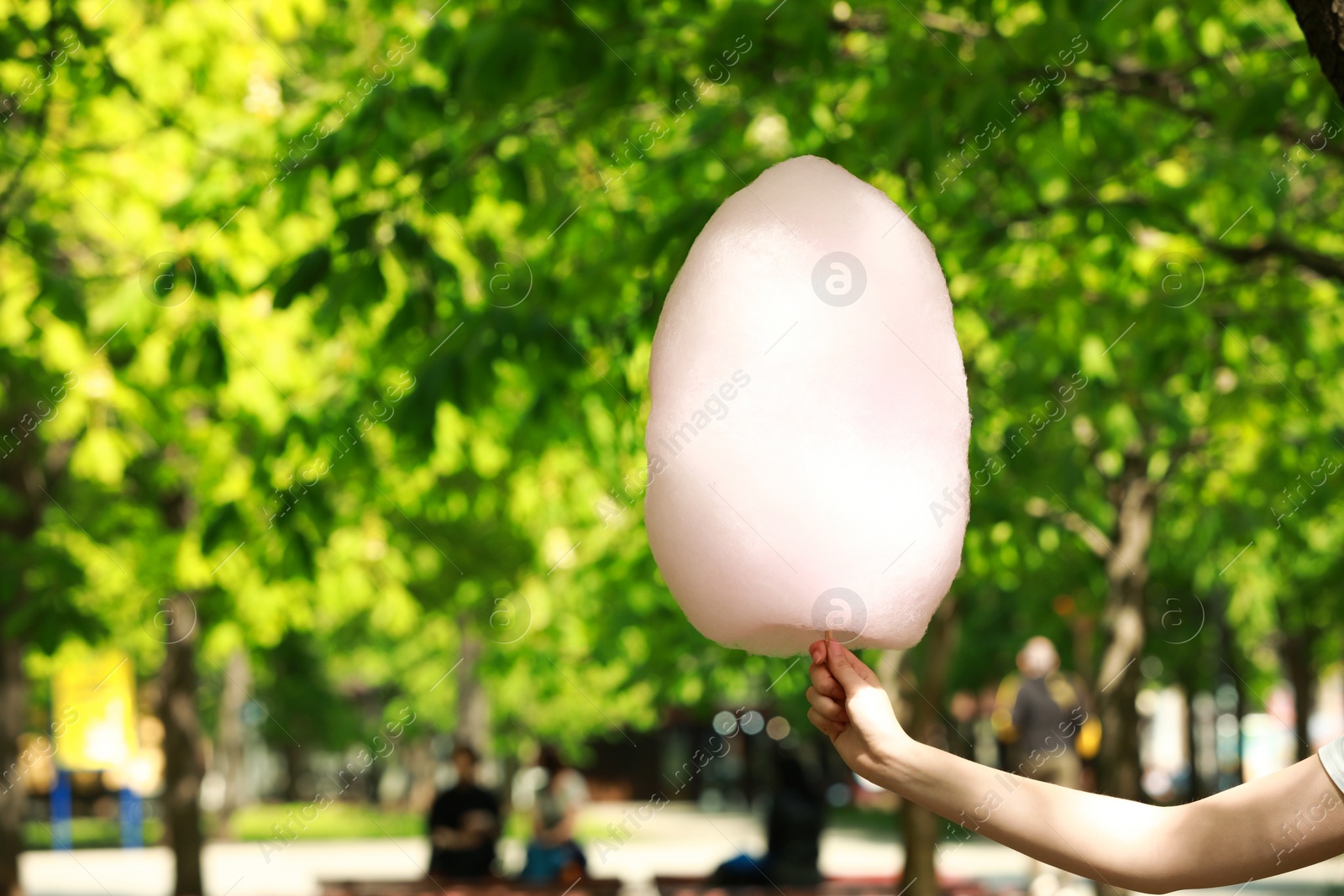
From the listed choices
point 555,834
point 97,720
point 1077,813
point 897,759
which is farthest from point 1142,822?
point 97,720

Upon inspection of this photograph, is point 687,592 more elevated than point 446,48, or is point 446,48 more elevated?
point 687,592

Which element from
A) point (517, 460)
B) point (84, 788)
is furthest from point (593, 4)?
point (84, 788)

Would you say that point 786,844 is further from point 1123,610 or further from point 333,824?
point 333,824

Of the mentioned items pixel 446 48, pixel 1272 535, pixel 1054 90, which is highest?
pixel 446 48

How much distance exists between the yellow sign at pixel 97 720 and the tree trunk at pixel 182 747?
16.8ft

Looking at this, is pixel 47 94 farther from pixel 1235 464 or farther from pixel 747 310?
pixel 1235 464

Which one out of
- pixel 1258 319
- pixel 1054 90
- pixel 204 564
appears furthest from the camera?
pixel 204 564

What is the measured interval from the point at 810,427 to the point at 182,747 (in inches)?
428

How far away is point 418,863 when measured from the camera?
1995cm

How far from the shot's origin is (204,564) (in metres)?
8.91

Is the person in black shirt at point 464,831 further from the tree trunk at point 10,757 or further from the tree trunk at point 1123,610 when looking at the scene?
the tree trunk at point 1123,610

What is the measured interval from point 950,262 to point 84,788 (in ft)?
112

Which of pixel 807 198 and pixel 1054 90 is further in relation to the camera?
pixel 1054 90

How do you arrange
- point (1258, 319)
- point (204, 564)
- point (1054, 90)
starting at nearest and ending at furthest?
point (1054, 90), point (1258, 319), point (204, 564)
